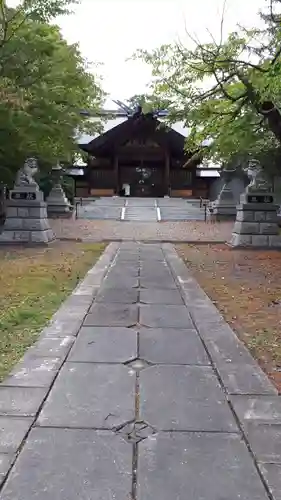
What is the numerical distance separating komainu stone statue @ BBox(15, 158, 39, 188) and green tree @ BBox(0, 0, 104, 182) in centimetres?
32

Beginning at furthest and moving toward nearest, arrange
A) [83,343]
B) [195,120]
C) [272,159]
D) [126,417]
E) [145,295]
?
[272,159] < [195,120] < [145,295] < [83,343] < [126,417]

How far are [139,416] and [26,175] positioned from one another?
13.3m

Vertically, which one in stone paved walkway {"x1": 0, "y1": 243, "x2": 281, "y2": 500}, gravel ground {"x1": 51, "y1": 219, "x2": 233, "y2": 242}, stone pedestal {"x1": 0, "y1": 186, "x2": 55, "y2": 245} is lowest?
gravel ground {"x1": 51, "y1": 219, "x2": 233, "y2": 242}

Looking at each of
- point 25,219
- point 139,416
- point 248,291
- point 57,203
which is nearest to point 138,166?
point 57,203

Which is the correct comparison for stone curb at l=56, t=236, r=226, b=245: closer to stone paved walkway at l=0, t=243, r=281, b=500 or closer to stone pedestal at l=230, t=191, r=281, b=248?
stone pedestal at l=230, t=191, r=281, b=248

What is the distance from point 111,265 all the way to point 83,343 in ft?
18.4

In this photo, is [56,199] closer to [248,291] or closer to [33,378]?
[248,291]

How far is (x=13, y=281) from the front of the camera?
Result: 8109mm

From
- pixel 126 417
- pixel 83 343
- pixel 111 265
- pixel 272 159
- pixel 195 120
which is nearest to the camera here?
pixel 126 417

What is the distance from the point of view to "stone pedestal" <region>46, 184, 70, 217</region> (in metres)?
25.0

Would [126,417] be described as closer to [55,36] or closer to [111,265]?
[111,265]

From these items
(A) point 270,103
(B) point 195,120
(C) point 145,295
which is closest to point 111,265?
(C) point 145,295

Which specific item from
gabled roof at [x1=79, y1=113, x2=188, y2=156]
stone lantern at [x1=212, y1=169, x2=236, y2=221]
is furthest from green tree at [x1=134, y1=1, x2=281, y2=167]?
gabled roof at [x1=79, y1=113, x2=188, y2=156]

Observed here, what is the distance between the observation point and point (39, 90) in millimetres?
11000
